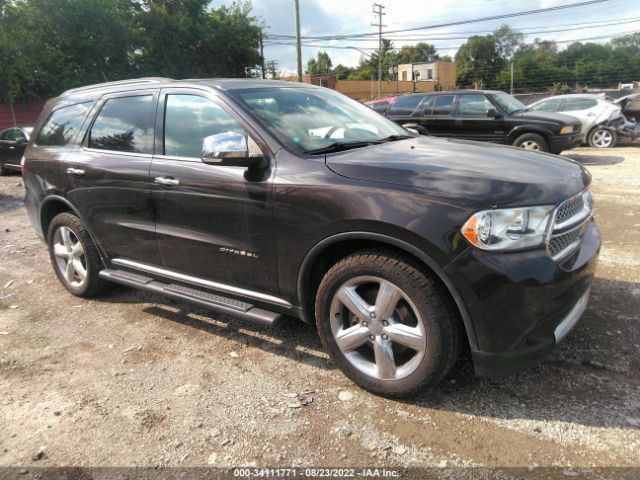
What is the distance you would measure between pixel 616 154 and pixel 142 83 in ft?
40.5

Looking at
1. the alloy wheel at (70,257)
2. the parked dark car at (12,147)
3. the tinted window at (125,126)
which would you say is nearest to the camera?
the tinted window at (125,126)

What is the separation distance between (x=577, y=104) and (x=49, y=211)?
13667mm

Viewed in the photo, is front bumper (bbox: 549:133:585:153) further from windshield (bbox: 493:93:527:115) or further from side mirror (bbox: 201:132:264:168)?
side mirror (bbox: 201:132:264:168)

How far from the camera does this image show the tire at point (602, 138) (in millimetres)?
13344

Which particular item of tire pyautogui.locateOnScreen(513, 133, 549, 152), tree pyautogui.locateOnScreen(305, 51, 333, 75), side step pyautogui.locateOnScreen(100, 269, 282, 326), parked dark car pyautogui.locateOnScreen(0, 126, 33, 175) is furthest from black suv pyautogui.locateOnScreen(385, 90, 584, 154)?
tree pyautogui.locateOnScreen(305, 51, 333, 75)

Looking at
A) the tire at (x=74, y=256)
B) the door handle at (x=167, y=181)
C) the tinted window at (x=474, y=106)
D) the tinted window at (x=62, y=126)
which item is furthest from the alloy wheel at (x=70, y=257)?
the tinted window at (x=474, y=106)

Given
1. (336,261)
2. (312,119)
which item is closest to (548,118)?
(312,119)

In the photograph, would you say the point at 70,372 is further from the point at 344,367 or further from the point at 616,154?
the point at 616,154

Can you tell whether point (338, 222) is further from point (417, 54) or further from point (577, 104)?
point (417, 54)

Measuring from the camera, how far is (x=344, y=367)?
2.90 m

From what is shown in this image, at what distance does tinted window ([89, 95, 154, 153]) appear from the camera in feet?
12.0

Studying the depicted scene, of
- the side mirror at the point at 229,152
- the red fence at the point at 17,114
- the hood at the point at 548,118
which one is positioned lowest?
the side mirror at the point at 229,152

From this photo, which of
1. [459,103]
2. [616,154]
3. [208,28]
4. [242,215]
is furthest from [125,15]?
[242,215]

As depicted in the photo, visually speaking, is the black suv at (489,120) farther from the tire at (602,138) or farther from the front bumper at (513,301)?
the front bumper at (513,301)
